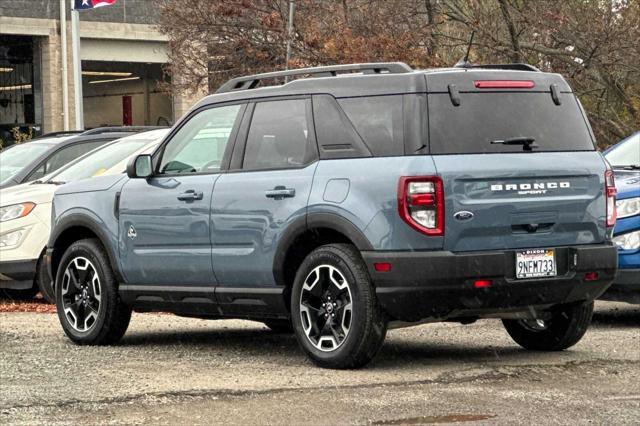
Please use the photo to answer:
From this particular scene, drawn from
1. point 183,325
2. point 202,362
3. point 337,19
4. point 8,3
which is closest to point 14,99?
point 8,3

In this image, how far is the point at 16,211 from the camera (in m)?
14.1

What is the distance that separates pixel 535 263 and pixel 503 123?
92 cm

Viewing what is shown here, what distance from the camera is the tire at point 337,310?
28.3ft

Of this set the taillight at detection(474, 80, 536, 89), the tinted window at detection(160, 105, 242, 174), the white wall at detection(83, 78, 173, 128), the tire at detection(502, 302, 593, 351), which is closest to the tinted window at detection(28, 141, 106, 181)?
the tinted window at detection(160, 105, 242, 174)

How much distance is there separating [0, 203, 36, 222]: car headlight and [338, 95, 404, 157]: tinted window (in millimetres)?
5913

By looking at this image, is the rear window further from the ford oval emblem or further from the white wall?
the white wall

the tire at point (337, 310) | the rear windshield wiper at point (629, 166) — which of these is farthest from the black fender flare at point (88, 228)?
the rear windshield wiper at point (629, 166)

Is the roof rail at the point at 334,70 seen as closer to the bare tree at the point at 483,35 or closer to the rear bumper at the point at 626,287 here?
the rear bumper at the point at 626,287

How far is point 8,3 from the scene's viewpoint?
4119cm

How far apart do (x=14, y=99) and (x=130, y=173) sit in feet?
119

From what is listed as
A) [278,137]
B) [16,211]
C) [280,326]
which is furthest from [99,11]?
[278,137]

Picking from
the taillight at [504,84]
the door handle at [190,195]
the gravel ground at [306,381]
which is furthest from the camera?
the door handle at [190,195]

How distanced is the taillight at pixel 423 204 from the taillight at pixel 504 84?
855 millimetres

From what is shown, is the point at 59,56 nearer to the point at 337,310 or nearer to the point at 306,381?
the point at 337,310
